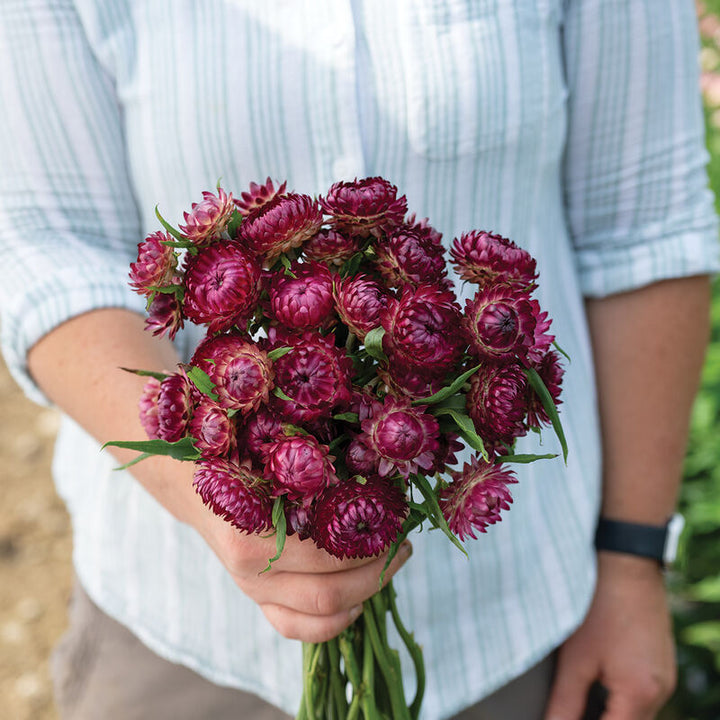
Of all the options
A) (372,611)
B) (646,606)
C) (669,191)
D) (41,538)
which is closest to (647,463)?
(646,606)

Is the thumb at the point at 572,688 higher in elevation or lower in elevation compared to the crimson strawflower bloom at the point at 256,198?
lower

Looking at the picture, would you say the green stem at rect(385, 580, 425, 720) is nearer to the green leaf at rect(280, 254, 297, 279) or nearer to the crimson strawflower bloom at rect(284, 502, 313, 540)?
the crimson strawflower bloom at rect(284, 502, 313, 540)

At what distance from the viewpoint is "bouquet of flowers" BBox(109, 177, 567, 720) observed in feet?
1.90

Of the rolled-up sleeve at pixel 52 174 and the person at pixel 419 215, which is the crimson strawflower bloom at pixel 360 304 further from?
the rolled-up sleeve at pixel 52 174

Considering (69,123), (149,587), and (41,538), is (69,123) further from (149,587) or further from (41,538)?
(41,538)

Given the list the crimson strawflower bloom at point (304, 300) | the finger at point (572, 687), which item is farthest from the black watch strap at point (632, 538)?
the crimson strawflower bloom at point (304, 300)

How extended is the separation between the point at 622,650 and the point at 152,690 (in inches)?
27.2

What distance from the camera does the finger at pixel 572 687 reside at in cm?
117

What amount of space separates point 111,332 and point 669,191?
0.78m

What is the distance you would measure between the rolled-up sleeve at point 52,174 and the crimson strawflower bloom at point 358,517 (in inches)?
17.8

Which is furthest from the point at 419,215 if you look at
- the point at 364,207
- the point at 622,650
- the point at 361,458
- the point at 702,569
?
the point at 702,569

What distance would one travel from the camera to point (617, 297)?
1202 millimetres

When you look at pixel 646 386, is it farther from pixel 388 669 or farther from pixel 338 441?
pixel 338 441

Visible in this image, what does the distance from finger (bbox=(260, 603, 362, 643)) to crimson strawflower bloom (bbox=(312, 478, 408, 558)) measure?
16 cm
